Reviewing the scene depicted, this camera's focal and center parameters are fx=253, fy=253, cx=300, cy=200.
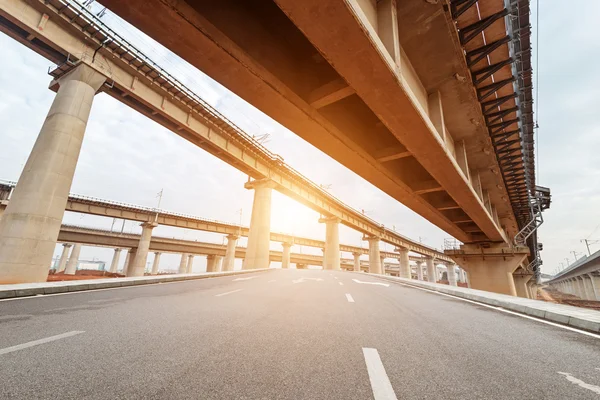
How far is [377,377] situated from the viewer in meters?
2.72

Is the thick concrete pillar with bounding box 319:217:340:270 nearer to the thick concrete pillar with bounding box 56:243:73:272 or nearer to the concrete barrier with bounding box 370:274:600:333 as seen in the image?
the concrete barrier with bounding box 370:274:600:333

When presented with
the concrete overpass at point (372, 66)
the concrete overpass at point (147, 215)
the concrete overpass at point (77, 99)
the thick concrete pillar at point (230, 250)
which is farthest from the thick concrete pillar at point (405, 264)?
the concrete overpass at point (372, 66)

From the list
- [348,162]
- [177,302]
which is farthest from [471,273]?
[177,302]

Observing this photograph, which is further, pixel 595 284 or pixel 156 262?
pixel 156 262

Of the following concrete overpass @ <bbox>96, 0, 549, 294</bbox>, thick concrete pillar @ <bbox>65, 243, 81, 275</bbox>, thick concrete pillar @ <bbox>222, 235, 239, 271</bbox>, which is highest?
concrete overpass @ <bbox>96, 0, 549, 294</bbox>

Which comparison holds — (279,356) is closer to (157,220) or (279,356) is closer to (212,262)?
(157,220)

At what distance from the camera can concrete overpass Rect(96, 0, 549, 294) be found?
18.7 ft

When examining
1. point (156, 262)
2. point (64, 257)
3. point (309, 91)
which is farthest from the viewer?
point (156, 262)

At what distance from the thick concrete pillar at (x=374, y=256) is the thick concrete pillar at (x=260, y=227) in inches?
1066

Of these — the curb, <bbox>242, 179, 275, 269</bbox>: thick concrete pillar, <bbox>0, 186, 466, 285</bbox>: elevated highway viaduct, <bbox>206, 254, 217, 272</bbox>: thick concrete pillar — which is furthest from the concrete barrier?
<bbox>206, 254, 217, 272</bbox>: thick concrete pillar

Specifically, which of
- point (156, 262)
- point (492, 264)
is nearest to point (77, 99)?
point (492, 264)

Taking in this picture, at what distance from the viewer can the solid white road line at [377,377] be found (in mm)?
2328

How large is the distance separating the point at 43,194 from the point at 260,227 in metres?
17.9

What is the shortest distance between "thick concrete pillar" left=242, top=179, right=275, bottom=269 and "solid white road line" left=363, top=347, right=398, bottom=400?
24.1m
